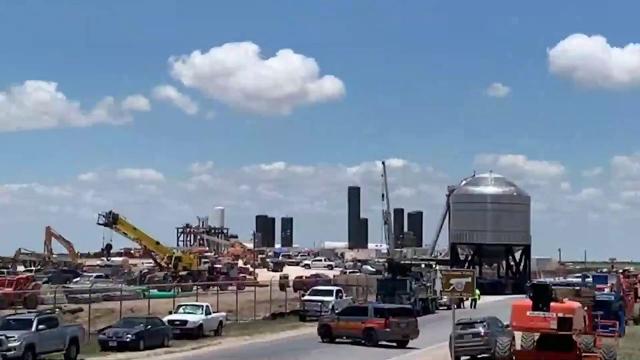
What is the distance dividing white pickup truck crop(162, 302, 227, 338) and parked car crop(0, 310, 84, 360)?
29.6 feet

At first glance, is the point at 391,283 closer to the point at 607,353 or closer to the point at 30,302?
the point at 30,302

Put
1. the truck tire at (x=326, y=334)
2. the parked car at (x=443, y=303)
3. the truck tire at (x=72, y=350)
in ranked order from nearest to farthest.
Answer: the truck tire at (x=72, y=350) → the truck tire at (x=326, y=334) → the parked car at (x=443, y=303)

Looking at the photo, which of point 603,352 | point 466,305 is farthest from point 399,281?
point 603,352

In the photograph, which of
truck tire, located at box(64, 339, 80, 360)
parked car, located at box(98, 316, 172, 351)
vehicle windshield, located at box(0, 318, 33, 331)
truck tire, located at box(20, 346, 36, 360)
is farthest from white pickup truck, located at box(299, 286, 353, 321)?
truck tire, located at box(20, 346, 36, 360)

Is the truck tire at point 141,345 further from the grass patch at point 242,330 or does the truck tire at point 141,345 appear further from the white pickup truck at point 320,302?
the white pickup truck at point 320,302

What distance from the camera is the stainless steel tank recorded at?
101m

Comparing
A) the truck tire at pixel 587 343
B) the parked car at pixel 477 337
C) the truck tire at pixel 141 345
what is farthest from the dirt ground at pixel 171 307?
the truck tire at pixel 587 343

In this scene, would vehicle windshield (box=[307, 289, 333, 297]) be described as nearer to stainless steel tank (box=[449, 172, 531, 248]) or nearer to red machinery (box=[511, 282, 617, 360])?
red machinery (box=[511, 282, 617, 360])

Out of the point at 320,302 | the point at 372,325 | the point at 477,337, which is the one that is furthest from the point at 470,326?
the point at 320,302

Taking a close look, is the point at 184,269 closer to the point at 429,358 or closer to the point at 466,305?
the point at 466,305

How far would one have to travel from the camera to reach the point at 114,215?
296 feet

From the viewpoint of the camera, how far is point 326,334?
136ft

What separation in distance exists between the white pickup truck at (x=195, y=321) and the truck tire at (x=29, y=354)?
11.4m

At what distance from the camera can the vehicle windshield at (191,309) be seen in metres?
44.5
